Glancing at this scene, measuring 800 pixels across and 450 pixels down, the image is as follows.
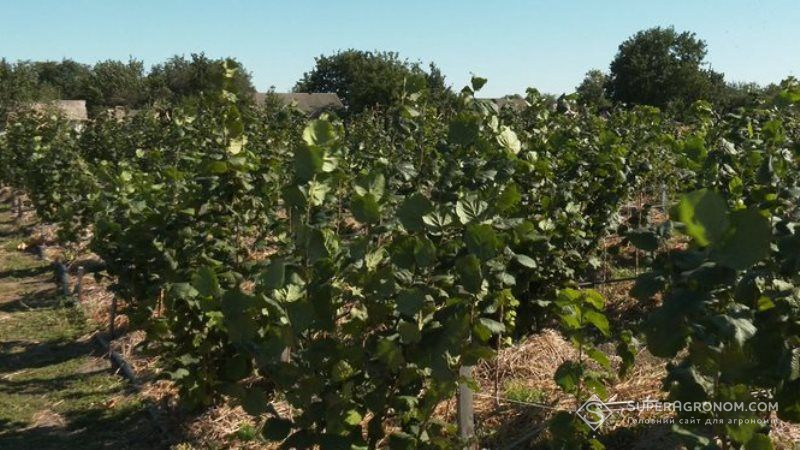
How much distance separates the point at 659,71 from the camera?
165 ft

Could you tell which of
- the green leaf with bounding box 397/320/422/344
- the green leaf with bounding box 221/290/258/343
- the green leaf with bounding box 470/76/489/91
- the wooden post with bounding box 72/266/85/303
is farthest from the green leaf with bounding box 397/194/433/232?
the wooden post with bounding box 72/266/85/303

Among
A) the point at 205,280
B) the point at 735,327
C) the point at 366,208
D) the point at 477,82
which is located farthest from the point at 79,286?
the point at 735,327

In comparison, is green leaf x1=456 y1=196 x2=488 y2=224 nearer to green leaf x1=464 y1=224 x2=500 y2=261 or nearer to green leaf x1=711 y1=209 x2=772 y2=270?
green leaf x1=464 y1=224 x2=500 y2=261

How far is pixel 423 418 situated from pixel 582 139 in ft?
14.2

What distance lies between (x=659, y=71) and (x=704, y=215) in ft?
171

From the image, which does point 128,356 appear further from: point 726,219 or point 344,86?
point 344,86

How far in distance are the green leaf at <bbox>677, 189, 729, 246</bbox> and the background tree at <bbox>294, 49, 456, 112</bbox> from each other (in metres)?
24.4

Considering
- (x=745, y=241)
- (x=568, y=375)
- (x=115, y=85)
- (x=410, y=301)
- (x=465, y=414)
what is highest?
(x=115, y=85)

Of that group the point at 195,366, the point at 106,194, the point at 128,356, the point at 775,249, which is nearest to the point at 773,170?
the point at 775,249

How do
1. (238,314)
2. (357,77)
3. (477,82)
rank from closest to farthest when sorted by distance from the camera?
(238,314), (477,82), (357,77)

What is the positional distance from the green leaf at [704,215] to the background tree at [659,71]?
48251 mm

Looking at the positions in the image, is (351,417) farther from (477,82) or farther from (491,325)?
(477,82)

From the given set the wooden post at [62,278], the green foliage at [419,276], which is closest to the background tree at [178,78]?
the wooden post at [62,278]

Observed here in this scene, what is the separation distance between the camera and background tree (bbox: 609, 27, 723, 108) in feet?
161
